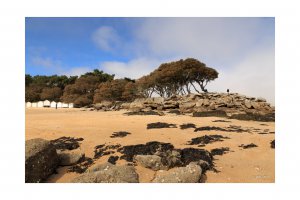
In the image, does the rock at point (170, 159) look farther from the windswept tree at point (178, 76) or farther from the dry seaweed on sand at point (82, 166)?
the windswept tree at point (178, 76)

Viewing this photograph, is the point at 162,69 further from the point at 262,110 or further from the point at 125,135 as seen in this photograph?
the point at 125,135

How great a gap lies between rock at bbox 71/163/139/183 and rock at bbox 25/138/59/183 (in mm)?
794

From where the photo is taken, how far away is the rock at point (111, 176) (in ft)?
15.1

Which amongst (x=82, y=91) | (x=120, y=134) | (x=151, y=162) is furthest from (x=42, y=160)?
(x=82, y=91)

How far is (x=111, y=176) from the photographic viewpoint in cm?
465

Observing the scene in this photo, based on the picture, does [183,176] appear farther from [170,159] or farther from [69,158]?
[69,158]

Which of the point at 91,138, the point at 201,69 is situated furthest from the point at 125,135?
the point at 201,69

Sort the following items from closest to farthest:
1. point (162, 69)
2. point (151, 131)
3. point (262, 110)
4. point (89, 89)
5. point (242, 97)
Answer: point (151, 131)
point (262, 110)
point (242, 97)
point (162, 69)
point (89, 89)

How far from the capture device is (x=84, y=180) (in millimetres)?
4594

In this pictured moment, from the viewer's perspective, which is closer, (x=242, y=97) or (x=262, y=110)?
(x=262, y=110)

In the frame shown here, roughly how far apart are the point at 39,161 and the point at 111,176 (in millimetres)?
1542

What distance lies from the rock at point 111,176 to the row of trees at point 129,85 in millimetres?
32977

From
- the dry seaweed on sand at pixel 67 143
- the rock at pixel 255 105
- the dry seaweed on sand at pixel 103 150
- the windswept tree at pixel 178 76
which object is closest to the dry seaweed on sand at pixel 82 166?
the dry seaweed on sand at pixel 103 150
